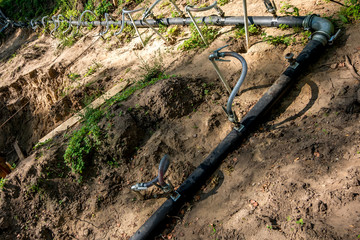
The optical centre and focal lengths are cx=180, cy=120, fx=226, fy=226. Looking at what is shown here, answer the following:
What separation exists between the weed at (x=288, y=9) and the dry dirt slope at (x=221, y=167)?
0.79ft

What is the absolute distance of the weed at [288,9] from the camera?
3.86 metres

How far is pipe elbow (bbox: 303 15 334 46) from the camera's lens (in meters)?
3.20

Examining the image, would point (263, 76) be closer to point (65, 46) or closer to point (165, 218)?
point (165, 218)

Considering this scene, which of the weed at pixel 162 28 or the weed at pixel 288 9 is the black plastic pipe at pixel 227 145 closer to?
the weed at pixel 288 9

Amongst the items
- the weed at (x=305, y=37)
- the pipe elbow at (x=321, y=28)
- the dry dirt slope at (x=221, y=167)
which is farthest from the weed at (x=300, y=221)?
the weed at (x=305, y=37)

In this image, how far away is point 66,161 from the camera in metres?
3.55

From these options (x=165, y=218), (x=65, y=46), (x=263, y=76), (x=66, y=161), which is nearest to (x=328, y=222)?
(x=165, y=218)

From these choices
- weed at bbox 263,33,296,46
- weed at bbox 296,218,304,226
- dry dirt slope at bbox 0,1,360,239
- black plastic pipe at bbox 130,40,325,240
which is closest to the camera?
weed at bbox 296,218,304,226

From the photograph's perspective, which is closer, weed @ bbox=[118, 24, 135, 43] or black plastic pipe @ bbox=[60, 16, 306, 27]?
black plastic pipe @ bbox=[60, 16, 306, 27]

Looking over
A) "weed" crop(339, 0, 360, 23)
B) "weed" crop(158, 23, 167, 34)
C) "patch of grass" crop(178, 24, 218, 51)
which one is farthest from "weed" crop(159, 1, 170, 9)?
"weed" crop(339, 0, 360, 23)

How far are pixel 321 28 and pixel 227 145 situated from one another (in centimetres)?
223

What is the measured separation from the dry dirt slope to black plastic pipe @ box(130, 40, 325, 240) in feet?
0.42

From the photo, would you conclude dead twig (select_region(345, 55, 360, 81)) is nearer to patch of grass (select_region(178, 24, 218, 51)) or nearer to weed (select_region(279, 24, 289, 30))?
weed (select_region(279, 24, 289, 30))

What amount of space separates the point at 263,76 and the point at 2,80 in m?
8.89
